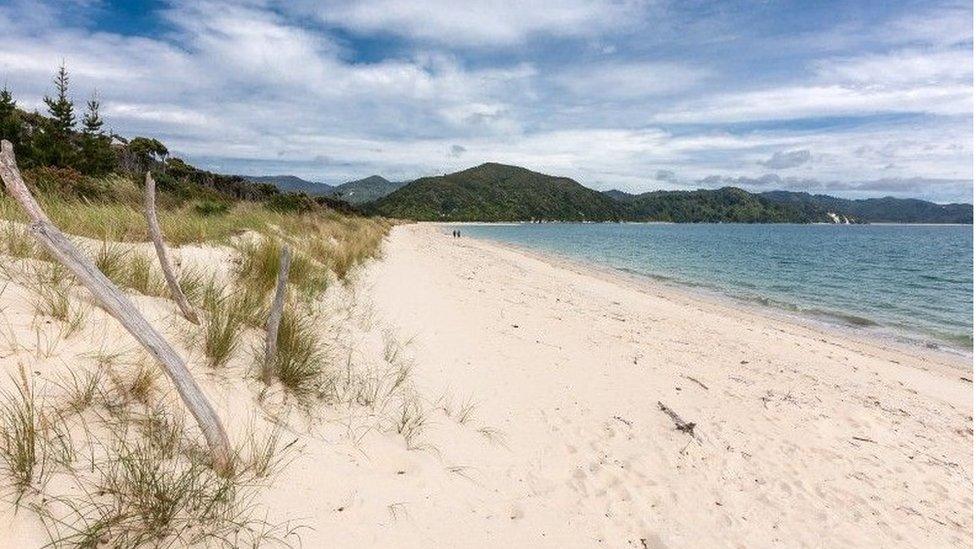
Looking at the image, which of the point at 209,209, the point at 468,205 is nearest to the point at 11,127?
the point at 209,209

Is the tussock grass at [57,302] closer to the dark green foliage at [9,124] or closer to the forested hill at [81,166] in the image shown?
the forested hill at [81,166]

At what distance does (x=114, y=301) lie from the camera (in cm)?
229

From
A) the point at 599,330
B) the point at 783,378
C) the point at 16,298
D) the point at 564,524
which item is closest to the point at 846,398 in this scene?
the point at 783,378

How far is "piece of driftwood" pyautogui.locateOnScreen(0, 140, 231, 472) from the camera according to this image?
2.17 meters

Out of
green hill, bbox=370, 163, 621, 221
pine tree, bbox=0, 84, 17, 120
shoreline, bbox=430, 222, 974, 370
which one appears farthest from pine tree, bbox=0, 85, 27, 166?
green hill, bbox=370, 163, 621, 221

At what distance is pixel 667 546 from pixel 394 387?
2633 millimetres

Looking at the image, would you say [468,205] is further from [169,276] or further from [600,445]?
[169,276]

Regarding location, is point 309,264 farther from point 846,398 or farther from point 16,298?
point 846,398

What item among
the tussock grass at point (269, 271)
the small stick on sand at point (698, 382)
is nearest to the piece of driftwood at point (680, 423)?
the small stick on sand at point (698, 382)

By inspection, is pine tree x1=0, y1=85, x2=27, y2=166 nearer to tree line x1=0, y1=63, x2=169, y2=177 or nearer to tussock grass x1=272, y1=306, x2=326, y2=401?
tree line x1=0, y1=63, x2=169, y2=177

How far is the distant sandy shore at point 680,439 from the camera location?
3.45m

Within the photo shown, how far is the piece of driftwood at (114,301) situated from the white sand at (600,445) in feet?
1.56

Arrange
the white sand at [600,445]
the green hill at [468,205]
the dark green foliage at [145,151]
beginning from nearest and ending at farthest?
the white sand at [600,445], the dark green foliage at [145,151], the green hill at [468,205]

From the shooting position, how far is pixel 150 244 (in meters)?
6.03
